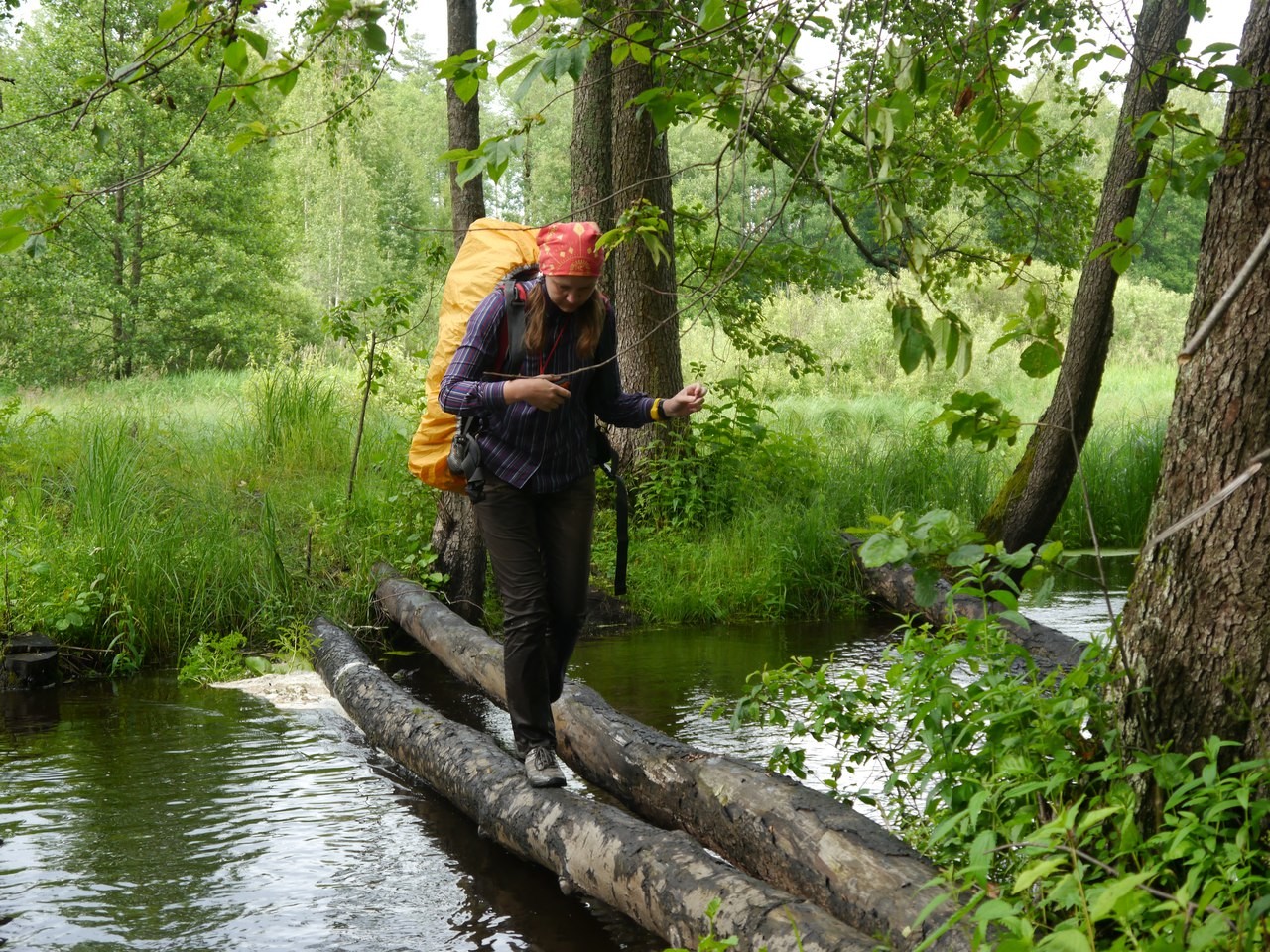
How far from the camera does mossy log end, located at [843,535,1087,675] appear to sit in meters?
6.39

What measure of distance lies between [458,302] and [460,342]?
0.44 metres

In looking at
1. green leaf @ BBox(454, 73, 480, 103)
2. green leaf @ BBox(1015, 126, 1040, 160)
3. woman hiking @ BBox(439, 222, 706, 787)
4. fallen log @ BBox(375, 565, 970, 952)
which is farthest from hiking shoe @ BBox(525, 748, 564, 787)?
green leaf @ BBox(1015, 126, 1040, 160)

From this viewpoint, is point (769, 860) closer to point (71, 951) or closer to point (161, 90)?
point (71, 951)

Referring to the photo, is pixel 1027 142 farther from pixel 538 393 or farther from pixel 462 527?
pixel 462 527

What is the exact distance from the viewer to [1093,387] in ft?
31.4

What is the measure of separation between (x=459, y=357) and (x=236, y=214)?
28.5 metres

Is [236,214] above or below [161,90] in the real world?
above

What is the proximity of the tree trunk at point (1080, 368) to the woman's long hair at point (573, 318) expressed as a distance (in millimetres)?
5265

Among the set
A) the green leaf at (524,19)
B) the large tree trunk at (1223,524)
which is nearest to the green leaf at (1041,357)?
the large tree trunk at (1223,524)

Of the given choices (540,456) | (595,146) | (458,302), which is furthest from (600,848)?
(595,146)

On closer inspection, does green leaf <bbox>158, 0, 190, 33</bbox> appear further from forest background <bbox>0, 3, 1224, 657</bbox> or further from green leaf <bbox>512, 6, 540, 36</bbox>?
green leaf <bbox>512, 6, 540, 36</bbox>

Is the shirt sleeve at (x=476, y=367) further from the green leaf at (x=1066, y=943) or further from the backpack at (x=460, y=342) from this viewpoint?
the green leaf at (x=1066, y=943)

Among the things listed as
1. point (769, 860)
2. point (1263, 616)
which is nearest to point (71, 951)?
point (769, 860)

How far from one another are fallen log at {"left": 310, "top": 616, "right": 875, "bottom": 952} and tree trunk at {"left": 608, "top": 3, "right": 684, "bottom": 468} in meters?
5.15
